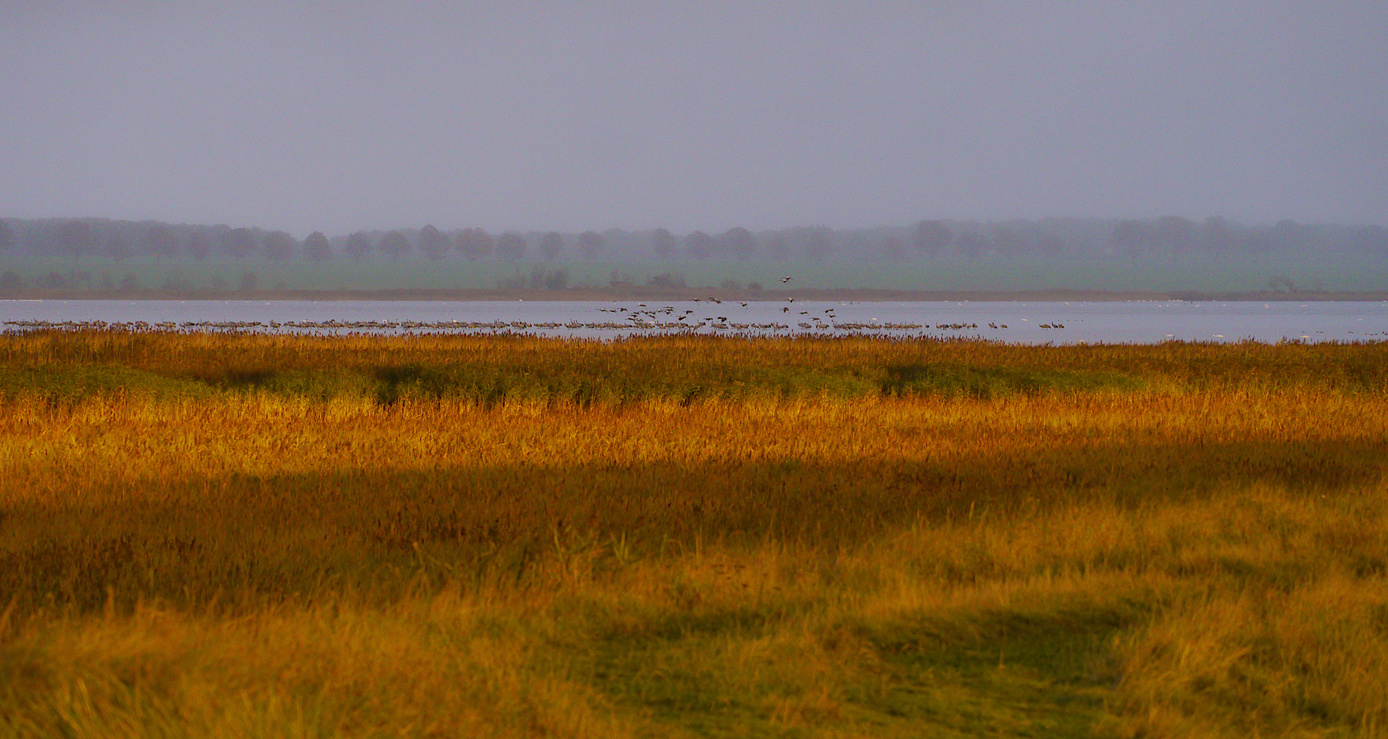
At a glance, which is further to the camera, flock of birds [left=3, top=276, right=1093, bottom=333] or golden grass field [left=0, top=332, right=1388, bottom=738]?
flock of birds [left=3, top=276, right=1093, bottom=333]

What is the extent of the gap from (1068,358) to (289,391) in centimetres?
2345

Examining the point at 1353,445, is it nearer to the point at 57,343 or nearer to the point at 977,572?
the point at 977,572

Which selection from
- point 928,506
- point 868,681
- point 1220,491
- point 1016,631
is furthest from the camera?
point 1220,491

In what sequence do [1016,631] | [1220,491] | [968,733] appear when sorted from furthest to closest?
1. [1220,491]
2. [1016,631]
3. [968,733]

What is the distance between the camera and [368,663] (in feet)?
21.4

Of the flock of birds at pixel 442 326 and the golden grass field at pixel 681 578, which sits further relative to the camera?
the flock of birds at pixel 442 326

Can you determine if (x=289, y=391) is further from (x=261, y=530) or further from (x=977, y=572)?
(x=977, y=572)

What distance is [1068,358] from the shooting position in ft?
122

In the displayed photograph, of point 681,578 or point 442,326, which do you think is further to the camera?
point 442,326

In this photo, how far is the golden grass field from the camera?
6293mm

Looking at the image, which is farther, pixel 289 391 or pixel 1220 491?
pixel 289 391

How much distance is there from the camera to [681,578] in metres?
8.81

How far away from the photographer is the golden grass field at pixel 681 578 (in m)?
6.29

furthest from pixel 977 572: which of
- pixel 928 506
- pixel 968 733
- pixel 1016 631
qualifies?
pixel 968 733
